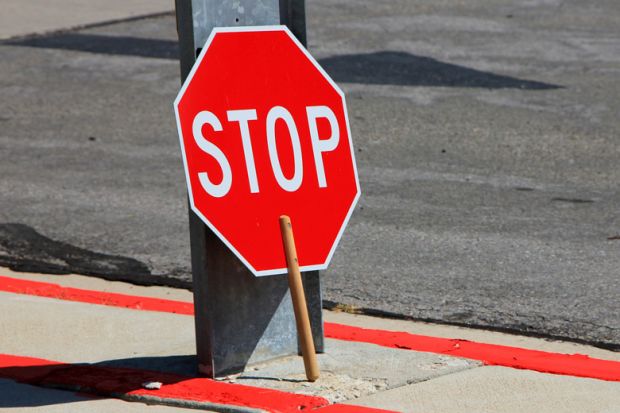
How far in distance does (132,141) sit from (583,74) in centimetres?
587

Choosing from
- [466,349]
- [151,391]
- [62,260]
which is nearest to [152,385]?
[151,391]

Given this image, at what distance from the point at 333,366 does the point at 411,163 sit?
17.2ft

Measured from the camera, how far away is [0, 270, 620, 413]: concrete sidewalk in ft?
17.3

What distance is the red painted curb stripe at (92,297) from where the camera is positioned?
22.7ft

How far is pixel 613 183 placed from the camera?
10.1m

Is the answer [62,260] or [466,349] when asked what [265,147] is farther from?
[62,260]

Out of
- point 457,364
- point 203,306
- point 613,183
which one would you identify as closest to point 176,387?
point 203,306

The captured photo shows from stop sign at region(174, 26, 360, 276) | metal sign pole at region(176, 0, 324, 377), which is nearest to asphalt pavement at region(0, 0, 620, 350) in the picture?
metal sign pole at region(176, 0, 324, 377)

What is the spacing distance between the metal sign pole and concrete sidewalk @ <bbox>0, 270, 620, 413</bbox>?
0.35 feet

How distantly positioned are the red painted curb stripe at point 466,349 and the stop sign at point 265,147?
851 millimetres

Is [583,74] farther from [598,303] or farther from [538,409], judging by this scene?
[538,409]

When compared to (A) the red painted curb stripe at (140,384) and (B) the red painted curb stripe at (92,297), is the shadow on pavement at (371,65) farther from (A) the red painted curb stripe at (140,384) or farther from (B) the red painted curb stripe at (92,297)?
(A) the red painted curb stripe at (140,384)

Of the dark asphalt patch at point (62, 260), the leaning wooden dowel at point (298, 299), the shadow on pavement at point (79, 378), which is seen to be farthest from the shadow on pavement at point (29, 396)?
the dark asphalt patch at point (62, 260)

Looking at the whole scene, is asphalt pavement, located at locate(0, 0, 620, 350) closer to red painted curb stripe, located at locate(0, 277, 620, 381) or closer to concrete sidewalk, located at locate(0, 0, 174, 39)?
red painted curb stripe, located at locate(0, 277, 620, 381)
